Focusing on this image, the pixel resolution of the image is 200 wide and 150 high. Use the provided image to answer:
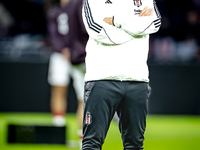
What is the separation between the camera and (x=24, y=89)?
7691 millimetres

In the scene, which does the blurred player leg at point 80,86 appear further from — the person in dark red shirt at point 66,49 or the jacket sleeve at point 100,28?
the jacket sleeve at point 100,28

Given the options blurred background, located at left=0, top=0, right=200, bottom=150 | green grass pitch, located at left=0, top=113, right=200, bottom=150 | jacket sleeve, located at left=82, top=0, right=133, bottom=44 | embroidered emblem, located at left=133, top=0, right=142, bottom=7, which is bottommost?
green grass pitch, located at left=0, top=113, right=200, bottom=150

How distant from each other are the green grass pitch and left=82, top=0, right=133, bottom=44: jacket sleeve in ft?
7.58

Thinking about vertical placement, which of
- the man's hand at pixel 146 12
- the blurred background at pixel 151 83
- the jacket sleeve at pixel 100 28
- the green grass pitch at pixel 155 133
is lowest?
the green grass pitch at pixel 155 133

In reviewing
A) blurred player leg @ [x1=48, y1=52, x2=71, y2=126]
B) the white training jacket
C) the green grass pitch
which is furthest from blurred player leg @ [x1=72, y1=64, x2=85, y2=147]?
the white training jacket

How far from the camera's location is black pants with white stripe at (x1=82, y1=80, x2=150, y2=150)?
258 centimetres

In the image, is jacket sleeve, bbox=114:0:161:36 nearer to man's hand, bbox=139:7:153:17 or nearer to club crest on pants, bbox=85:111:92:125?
man's hand, bbox=139:7:153:17

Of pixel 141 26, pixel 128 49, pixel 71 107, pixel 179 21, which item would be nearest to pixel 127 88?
pixel 128 49

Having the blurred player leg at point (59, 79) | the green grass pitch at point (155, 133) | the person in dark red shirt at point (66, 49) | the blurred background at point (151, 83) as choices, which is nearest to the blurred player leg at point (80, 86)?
the person in dark red shirt at point (66, 49)

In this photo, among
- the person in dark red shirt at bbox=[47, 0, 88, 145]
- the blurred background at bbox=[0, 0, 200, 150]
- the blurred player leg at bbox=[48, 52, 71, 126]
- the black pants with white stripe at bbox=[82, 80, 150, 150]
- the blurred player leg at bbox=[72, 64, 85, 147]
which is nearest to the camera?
the black pants with white stripe at bbox=[82, 80, 150, 150]

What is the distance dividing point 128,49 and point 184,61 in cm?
530

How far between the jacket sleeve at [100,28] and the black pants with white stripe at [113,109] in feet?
0.93

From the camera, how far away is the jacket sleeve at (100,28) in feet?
8.48

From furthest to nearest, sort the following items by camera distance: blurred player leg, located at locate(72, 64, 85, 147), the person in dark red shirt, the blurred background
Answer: the blurred background → blurred player leg, located at locate(72, 64, 85, 147) → the person in dark red shirt
